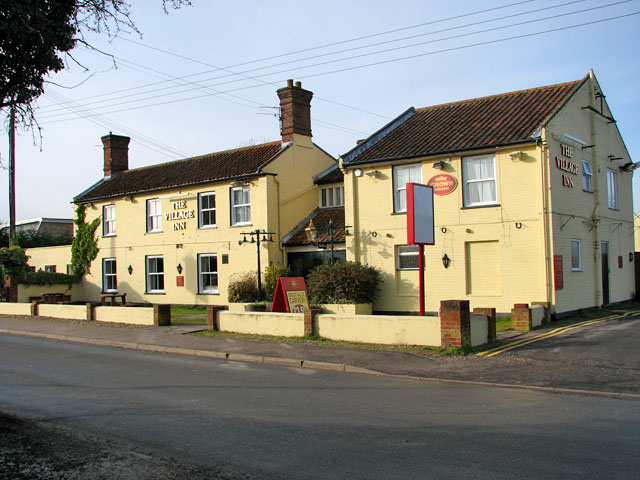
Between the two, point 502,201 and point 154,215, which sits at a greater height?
point 154,215

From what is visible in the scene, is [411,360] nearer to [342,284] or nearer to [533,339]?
[533,339]

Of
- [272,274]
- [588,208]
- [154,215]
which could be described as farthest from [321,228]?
[588,208]

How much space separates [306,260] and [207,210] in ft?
17.4

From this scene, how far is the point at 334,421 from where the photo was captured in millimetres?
7418

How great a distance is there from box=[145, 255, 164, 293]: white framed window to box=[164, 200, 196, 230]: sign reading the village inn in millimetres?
1948

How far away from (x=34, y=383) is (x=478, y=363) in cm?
809

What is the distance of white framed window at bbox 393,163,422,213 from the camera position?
2027 centimetres

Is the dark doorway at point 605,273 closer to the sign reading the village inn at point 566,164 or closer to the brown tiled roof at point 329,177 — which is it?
the sign reading the village inn at point 566,164

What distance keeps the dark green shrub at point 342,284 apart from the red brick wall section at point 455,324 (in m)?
6.96

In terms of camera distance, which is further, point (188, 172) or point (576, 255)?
point (188, 172)

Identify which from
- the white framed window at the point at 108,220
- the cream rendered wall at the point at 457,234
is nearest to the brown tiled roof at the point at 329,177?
the cream rendered wall at the point at 457,234

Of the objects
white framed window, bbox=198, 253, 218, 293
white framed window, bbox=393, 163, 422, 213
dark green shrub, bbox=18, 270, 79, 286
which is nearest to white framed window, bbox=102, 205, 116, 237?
dark green shrub, bbox=18, 270, 79, 286

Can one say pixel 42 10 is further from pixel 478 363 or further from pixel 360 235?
pixel 360 235

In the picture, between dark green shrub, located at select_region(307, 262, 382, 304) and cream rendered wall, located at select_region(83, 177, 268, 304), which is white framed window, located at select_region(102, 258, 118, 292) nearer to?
cream rendered wall, located at select_region(83, 177, 268, 304)
